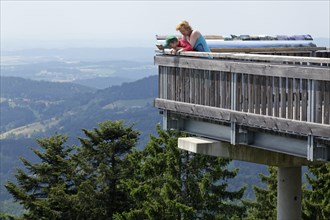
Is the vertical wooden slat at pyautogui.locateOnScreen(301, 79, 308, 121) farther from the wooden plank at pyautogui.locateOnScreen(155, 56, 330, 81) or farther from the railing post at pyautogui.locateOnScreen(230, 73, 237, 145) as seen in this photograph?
the railing post at pyautogui.locateOnScreen(230, 73, 237, 145)

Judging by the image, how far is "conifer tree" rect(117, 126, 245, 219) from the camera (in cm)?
2978

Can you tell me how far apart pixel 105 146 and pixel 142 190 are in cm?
749

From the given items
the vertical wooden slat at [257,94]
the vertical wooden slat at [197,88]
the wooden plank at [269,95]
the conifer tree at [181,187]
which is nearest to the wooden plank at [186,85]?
the vertical wooden slat at [197,88]

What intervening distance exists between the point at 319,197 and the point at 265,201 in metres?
5.83

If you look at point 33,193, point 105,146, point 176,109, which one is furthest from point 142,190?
point 176,109

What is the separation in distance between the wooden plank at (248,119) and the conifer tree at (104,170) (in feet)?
78.8

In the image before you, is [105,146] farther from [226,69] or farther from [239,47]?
[226,69]

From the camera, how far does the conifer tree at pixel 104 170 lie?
3666cm

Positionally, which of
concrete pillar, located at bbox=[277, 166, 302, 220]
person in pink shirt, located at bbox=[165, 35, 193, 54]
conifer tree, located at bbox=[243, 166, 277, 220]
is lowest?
conifer tree, located at bbox=[243, 166, 277, 220]

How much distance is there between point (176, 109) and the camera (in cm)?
1255

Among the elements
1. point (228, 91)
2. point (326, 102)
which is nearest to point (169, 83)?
point (228, 91)

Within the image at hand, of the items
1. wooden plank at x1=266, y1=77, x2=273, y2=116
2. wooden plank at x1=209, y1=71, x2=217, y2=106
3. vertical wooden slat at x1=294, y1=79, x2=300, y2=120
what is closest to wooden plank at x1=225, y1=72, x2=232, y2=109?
wooden plank at x1=209, y1=71, x2=217, y2=106

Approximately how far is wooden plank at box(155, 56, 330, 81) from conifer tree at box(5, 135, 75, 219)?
80.1 feet

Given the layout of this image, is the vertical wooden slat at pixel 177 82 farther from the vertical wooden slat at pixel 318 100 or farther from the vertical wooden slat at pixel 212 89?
the vertical wooden slat at pixel 318 100
